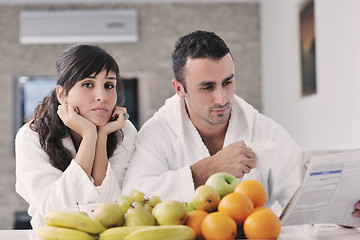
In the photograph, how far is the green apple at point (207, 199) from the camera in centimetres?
108

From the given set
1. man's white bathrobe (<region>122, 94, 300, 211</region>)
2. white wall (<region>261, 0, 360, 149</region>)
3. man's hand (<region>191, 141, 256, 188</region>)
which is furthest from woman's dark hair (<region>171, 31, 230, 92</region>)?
white wall (<region>261, 0, 360, 149</region>)

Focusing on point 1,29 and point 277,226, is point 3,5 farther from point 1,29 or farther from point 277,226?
point 277,226

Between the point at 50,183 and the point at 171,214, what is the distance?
2.91 ft

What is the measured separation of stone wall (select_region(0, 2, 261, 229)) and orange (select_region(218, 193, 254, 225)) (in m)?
4.58

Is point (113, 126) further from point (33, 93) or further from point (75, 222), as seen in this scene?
point (33, 93)

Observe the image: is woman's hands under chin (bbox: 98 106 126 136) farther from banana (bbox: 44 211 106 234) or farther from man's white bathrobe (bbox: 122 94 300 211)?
banana (bbox: 44 211 106 234)

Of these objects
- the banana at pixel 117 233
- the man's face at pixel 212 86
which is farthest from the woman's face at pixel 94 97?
the banana at pixel 117 233

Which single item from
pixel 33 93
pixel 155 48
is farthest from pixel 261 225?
pixel 33 93

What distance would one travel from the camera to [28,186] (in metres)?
1.77

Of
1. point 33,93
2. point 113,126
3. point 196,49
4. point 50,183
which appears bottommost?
point 50,183

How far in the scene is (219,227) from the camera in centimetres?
98

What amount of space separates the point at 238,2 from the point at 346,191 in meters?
4.79

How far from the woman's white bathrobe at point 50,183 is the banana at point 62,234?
1.98 ft

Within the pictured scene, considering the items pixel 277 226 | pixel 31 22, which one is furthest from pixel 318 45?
pixel 31 22
